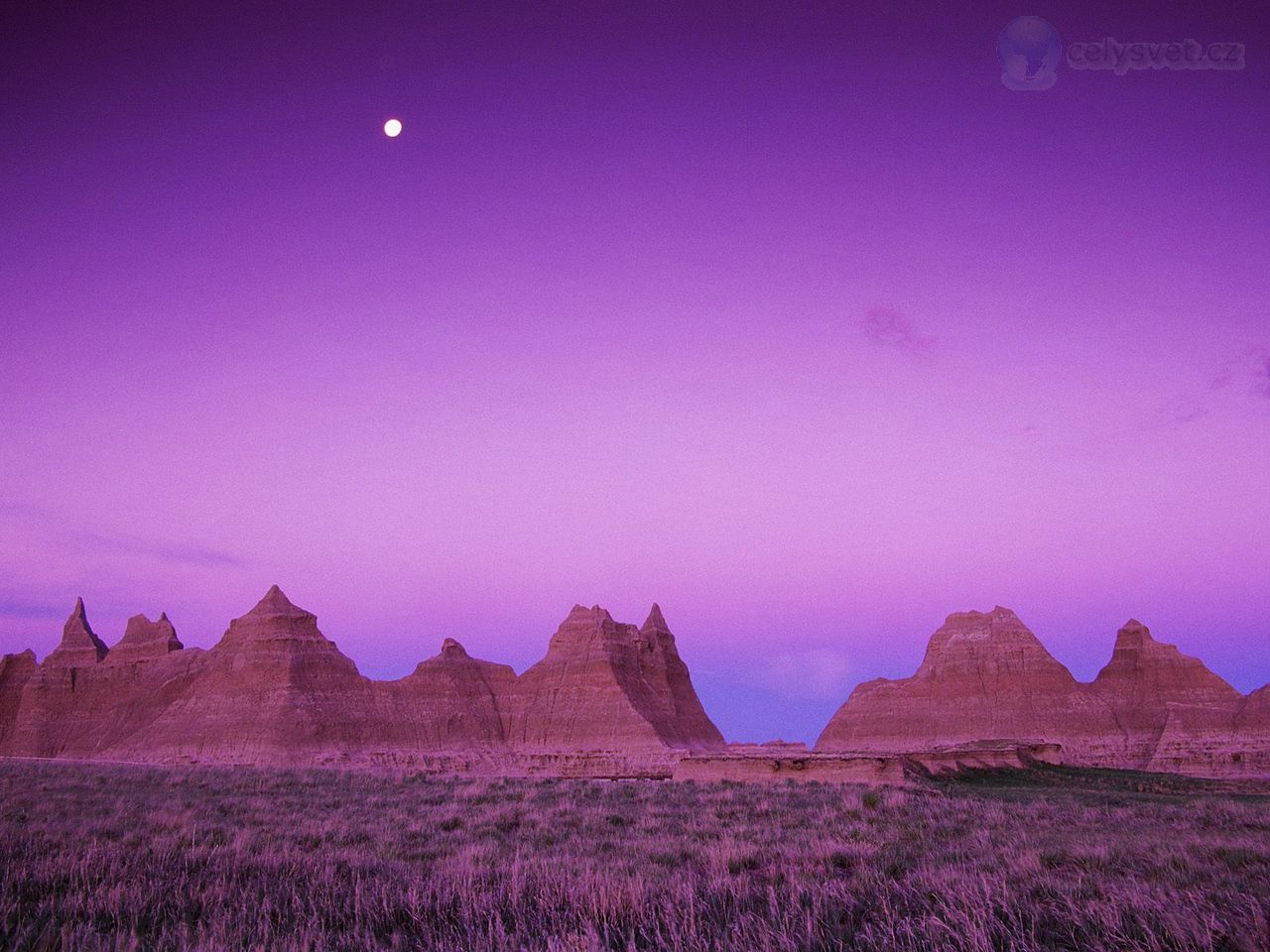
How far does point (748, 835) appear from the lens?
43.6 ft

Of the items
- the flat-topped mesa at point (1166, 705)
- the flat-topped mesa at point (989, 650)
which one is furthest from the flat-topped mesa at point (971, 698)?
the flat-topped mesa at point (1166, 705)

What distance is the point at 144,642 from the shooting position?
94.1 meters

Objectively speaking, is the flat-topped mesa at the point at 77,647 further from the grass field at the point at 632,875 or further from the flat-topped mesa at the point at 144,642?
the grass field at the point at 632,875

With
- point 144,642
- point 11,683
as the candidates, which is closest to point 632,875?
point 144,642

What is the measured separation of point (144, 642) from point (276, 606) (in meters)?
23.8

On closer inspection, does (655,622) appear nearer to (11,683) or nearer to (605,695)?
(605,695)

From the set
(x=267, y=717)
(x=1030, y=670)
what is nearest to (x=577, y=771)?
(x=267, y=717)

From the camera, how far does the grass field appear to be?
6.20m

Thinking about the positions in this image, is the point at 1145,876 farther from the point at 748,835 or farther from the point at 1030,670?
the point at 1030,670

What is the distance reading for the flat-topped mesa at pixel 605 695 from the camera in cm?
8406

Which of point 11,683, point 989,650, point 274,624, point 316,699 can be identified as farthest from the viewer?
point 11,683

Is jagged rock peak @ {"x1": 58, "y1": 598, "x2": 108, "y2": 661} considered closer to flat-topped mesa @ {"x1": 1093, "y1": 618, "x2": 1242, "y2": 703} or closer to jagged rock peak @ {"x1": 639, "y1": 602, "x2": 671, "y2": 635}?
jagged rock peak @ {"x1": 639, "y1": 602, "x2": 671, "y2": 635}

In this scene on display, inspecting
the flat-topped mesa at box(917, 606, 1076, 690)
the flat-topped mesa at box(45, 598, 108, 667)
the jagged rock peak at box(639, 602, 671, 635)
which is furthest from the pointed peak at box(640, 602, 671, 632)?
the flat-topped mesa at box(45, 598, 108, 667)

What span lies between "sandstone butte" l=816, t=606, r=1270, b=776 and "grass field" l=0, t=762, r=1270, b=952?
62.7m
